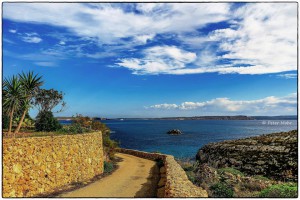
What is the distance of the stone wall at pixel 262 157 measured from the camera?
2444cm

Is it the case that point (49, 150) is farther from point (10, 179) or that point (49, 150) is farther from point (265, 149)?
point (265, 149)

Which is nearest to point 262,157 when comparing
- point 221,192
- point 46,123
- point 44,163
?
point 221,192

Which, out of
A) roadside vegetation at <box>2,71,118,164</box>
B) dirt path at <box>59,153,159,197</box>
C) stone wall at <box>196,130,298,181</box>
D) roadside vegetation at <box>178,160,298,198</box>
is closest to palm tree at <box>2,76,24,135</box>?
roadside vegetation at <box>2,71,118,164</box>

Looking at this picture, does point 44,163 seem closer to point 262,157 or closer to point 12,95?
point 12,95

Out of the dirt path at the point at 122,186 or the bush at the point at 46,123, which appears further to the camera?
the bush at the point at 46,123

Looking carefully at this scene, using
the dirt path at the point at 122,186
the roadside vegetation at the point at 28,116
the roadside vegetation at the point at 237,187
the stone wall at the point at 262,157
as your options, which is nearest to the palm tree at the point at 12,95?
the roadside vegetation at the point at 28,116

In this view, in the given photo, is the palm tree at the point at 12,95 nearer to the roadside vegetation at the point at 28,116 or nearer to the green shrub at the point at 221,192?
the roadside vegetation at the point at 28,116

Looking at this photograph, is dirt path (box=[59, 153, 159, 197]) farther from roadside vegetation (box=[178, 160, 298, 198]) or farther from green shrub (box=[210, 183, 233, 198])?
green shrub (box=[210, 183, 233, 198])

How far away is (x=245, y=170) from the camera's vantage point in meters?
26.8

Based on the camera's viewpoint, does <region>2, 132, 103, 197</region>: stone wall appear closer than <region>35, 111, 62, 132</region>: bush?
Yes

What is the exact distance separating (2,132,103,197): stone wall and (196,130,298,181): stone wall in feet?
49.4

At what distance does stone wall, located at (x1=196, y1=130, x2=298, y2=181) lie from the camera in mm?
24438

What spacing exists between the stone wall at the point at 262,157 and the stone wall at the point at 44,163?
15.1 m

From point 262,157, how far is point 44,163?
67.7ft
